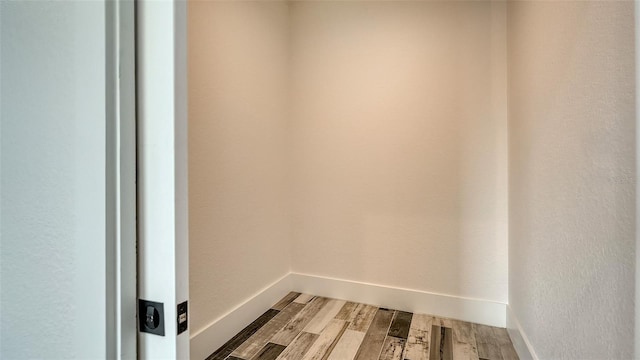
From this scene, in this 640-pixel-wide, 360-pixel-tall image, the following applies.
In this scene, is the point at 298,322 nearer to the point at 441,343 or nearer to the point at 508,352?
the point at 441,343

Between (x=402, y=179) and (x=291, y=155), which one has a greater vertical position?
(x=291, y=155)

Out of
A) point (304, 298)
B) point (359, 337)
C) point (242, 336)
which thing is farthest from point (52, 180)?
point (304, 298)

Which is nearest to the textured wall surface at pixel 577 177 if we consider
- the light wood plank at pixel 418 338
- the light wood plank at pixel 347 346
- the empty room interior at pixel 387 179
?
the empty room interior at pixel 387 179

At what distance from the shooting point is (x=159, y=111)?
21.0 inches

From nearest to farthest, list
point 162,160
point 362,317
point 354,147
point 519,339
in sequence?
1. point 162,160
2. point 519,339
3. point 362,317
4. point 354,147

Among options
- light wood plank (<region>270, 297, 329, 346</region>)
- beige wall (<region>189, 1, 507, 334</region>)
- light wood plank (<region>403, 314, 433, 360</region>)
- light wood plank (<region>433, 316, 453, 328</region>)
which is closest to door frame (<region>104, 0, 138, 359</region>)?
beige wall (<region>189, 1, 507, 334</region>)

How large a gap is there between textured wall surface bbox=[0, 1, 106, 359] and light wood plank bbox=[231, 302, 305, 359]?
128cm

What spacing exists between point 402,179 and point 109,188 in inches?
79.9

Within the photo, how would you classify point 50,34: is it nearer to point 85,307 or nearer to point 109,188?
point 109,188

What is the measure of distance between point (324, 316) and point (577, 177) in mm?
1715

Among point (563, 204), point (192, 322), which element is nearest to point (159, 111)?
point (563, 204)

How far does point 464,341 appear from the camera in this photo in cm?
192

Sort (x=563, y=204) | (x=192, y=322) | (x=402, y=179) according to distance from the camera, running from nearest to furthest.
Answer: (x=563, y=204) → (x=192, y=322) → (x=402, y=179)

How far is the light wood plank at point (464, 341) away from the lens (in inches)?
70.4
